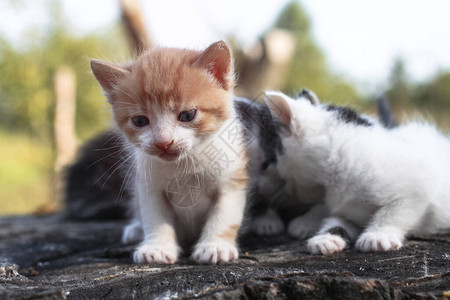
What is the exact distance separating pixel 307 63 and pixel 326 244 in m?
10.7

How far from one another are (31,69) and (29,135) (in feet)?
3.97

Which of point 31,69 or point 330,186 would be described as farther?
point 31,69

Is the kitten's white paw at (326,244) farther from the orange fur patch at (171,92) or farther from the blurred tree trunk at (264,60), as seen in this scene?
the blurred tree trunk at (264,60)

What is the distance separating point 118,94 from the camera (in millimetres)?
1441

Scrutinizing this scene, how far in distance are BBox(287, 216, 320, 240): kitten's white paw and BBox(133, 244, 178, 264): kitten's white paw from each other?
556 mm

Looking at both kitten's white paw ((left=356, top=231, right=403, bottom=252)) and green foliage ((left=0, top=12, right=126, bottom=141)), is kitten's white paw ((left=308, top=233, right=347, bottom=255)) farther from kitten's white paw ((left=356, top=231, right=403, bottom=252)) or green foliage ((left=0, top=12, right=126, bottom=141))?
green foliage ((left=0, top=12, right=126, bottom=141))

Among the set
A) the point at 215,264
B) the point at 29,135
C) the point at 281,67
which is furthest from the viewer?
the point at 29,135

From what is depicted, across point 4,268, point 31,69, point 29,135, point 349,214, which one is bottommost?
point 4,268

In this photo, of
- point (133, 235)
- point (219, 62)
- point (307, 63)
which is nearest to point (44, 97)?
point (133, 235)

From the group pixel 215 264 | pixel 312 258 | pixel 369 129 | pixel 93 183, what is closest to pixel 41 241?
pixel 93 183

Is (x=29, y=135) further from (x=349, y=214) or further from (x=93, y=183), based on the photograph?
(x=349, y=214)

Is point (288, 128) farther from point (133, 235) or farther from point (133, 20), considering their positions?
point (133, 20)

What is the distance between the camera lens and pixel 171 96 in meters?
1.33

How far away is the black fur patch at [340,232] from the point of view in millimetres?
1518
